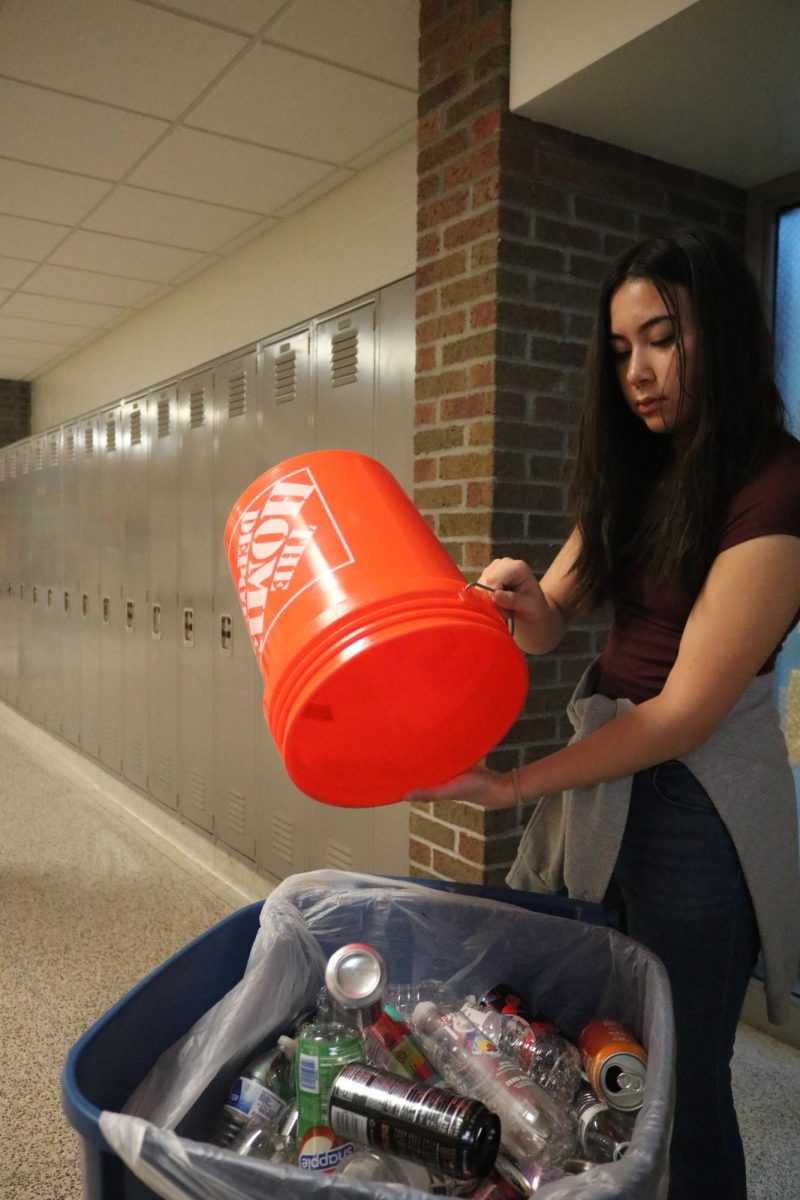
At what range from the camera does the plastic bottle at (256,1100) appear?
0.88 m

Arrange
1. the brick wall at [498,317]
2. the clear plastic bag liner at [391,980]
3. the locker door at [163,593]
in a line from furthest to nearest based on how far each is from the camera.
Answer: the locker door at [163,593] < the brick wall at [498,317] < the clear plastic bag liner at [391,980]

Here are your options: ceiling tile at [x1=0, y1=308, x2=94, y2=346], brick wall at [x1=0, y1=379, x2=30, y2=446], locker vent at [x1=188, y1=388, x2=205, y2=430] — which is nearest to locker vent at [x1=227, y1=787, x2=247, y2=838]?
locker vent at [x1=188, y1=388, x2=205, y2=430]

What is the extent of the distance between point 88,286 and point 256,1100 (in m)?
4.48

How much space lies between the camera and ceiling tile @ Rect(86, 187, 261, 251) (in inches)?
136

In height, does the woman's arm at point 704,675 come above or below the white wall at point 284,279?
below

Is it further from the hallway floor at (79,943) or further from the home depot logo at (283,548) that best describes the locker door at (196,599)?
the home depot logo at (283,548)

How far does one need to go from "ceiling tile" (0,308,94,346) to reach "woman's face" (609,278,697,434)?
486 cm

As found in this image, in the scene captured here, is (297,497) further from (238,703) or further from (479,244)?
(238,703)

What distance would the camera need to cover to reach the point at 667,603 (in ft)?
3.80

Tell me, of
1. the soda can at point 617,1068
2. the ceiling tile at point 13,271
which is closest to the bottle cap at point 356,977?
the soda can at point 617,1068

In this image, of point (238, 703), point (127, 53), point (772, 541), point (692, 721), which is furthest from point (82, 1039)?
point (238, 703)

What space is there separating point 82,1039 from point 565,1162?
0.44m

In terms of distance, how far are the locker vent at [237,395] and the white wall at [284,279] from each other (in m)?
0.28

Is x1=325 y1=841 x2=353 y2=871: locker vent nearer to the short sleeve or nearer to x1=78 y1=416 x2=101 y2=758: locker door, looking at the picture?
the short sleeve
